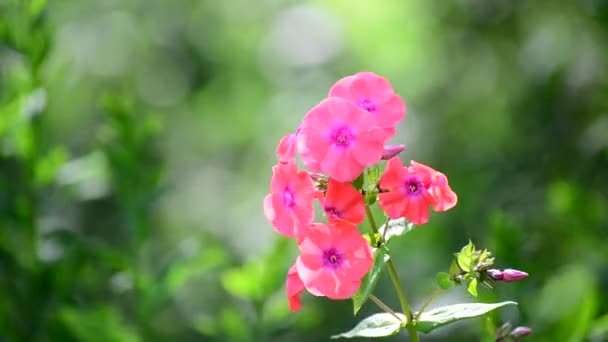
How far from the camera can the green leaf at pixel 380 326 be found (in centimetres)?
134

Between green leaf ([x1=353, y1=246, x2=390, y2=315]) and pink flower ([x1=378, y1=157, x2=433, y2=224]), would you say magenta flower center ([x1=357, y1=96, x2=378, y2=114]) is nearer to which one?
pink flower ([x1=378, y1=157, x2=433, y2=224])

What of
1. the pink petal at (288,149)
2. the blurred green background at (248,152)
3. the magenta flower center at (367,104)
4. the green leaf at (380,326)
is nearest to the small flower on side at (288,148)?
the pink petal at (288,149)

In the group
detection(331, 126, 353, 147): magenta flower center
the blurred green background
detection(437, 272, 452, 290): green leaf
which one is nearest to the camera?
detection(331, 126, 353, 147): magenta flower center

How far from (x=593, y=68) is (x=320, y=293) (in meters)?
2.26

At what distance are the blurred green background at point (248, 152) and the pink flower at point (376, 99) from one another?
664 millimetres

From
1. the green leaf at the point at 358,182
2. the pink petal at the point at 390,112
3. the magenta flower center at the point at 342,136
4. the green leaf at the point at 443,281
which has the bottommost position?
the green leaf at the point at 443,281

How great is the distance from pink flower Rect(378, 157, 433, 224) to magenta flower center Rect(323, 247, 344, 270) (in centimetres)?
9

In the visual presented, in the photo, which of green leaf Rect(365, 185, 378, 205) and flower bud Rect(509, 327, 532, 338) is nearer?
green leaf Rect(365, 185, 378, 205)

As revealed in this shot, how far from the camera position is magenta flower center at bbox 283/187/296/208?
4.30ft

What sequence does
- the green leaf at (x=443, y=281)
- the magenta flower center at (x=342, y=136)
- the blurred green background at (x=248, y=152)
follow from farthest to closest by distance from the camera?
the blurred green background at (x=248, y=152), the green leaf at (x=443, y=281), the magenta flower center at (x=342, y=136)

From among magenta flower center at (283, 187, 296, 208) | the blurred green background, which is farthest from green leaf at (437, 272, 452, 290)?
the blurred green background

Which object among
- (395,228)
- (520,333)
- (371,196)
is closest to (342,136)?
(371,196)

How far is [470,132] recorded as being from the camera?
13.2 ft

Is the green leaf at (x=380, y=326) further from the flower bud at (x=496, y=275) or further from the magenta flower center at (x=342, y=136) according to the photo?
the magenta flower center at (x=342, y=136)
